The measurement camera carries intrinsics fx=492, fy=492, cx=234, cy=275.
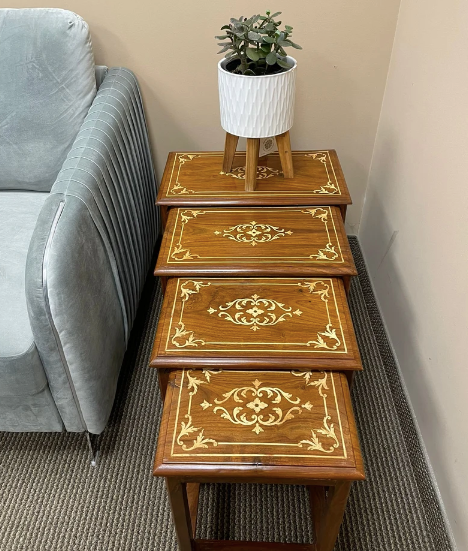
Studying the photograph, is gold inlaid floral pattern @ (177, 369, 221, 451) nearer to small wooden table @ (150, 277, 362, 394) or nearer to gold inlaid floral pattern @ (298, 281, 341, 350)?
small wooden table @ (150, 277, 362, 394)

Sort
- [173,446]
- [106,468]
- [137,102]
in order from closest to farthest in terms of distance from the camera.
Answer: [173,446]
[106,468]
[137,102]

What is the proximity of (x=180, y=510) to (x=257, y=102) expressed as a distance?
889mm

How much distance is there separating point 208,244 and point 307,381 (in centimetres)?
43

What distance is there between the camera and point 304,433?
0.85 m

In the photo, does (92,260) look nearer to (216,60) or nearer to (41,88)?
(41,88)

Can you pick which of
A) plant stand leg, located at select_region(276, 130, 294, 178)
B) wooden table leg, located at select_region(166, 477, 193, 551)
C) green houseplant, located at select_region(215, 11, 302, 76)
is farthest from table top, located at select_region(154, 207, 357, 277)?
wooden table leg, located at select_region(166, 477, 193, 551)

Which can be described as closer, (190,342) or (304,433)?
(304,433)

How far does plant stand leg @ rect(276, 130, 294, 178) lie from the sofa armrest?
429 mm

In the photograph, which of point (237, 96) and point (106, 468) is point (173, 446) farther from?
point (237, 96)

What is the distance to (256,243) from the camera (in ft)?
3.91

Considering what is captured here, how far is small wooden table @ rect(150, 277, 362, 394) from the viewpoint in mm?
951

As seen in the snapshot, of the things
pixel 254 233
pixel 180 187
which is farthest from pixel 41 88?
pixel 254 233

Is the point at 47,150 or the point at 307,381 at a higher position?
the point at 47,150

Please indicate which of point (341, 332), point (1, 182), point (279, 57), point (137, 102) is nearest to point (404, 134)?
point (279, 57)
